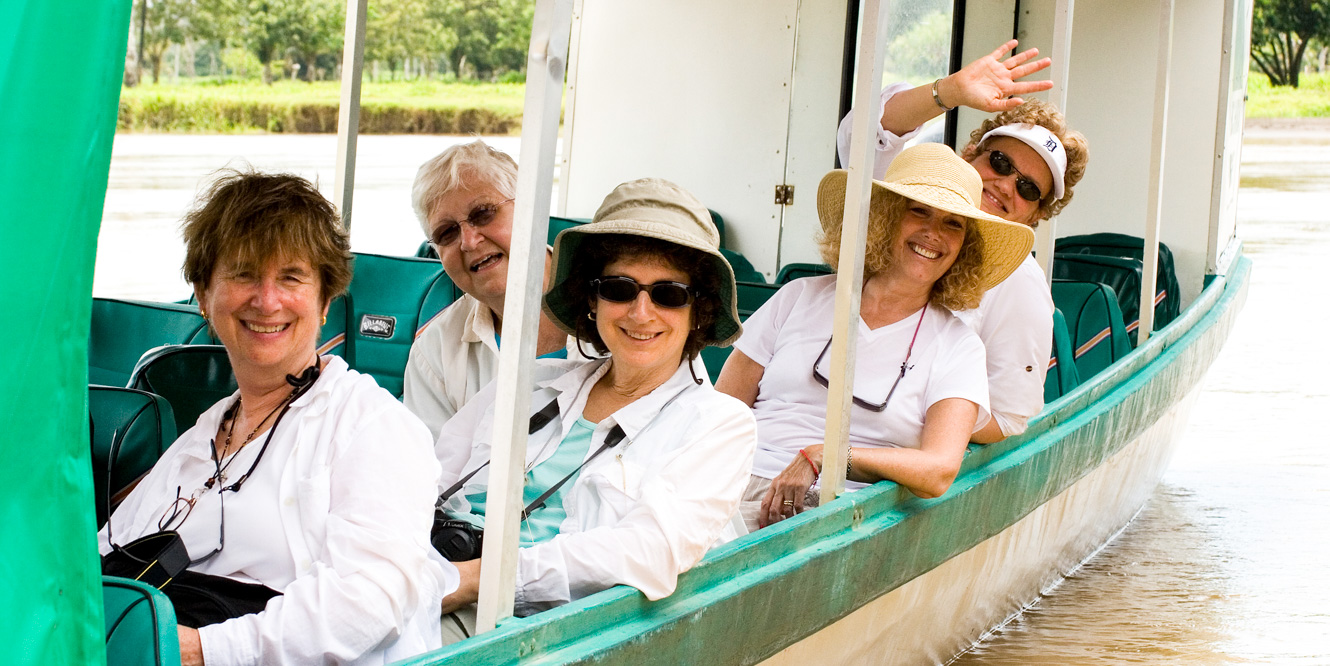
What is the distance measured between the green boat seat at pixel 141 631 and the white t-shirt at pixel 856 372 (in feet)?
5.56

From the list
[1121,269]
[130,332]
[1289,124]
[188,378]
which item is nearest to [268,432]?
[188,378]

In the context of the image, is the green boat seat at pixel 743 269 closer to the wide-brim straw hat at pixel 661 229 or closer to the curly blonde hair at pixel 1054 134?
the curly blonde hair at pixel 1054 134

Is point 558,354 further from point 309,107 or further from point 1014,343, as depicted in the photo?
point 309,107

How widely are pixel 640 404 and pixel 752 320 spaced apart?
1049mm

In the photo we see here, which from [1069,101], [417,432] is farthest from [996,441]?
[1069,101]

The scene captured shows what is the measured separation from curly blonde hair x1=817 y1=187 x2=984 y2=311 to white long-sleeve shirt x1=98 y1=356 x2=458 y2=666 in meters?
1.45

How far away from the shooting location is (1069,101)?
237 inches

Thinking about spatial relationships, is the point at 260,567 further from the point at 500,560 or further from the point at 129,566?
the point at 500,560

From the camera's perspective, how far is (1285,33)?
32.0 m

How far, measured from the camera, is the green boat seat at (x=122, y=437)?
2.51m

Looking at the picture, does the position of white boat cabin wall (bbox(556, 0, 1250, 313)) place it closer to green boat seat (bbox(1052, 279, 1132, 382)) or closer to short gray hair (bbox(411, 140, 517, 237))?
green boat seat (bbox(1052, 279, 1132, 382))

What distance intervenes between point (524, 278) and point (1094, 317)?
3.35m

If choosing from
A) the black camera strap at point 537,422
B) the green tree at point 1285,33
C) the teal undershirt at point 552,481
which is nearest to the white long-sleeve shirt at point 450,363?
the black camera strap at point 537,422

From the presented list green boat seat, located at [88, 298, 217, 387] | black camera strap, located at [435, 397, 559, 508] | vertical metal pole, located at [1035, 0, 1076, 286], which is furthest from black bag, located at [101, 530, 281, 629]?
vertical metal pole, located at [1035, 0, 1076, 286]
